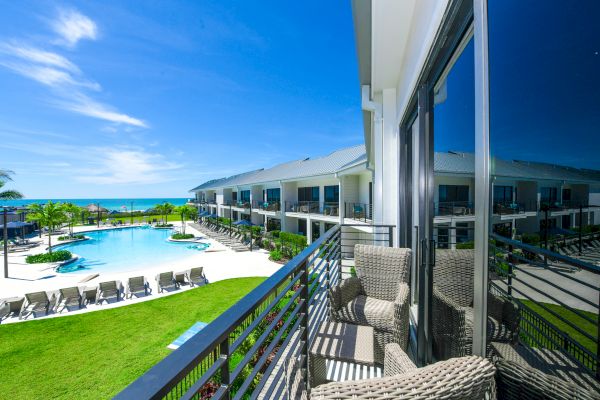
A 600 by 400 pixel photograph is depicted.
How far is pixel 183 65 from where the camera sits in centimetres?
1962

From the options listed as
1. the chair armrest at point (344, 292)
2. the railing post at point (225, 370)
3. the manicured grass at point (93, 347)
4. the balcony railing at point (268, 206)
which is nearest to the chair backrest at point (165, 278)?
the manicured grass at point (93, 347)

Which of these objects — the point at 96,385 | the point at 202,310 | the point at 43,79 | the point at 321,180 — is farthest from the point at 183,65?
the point at 96,385

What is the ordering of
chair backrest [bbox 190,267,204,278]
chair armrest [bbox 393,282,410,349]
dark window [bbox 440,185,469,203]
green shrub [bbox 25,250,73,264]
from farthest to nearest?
1. green shrub [bbox 25,250,73,264]
2. chair backrest [bbox 190,267,204,278]
3. chair armrest [bbox 393,282,410,349]
4. dark window [bbox 440,185,469,203]

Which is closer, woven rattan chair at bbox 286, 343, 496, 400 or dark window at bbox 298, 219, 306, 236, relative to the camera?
woven rattan chair at bbox 286, 343, 496, 400

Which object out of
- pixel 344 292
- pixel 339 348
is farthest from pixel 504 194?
pixel 344 292

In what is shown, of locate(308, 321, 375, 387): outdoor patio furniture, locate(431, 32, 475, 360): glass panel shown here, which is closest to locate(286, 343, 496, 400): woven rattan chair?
locate(431, 32, 475, 360): glass panel

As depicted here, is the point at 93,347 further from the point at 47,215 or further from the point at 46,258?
the point at 47,215

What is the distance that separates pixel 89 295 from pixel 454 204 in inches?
529

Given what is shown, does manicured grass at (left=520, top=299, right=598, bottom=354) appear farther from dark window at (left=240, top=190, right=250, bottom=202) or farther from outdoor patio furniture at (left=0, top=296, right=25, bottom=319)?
dark window at (left=240, top=190, right=250, bottom=202)

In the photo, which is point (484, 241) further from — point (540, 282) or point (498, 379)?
point (498, 379)

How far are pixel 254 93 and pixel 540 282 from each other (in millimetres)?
30244

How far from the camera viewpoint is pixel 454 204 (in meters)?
2.28

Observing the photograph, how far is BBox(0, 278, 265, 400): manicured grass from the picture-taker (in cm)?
592

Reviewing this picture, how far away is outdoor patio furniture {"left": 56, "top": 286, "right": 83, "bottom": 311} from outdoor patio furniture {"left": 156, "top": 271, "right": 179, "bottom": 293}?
2.77 m
